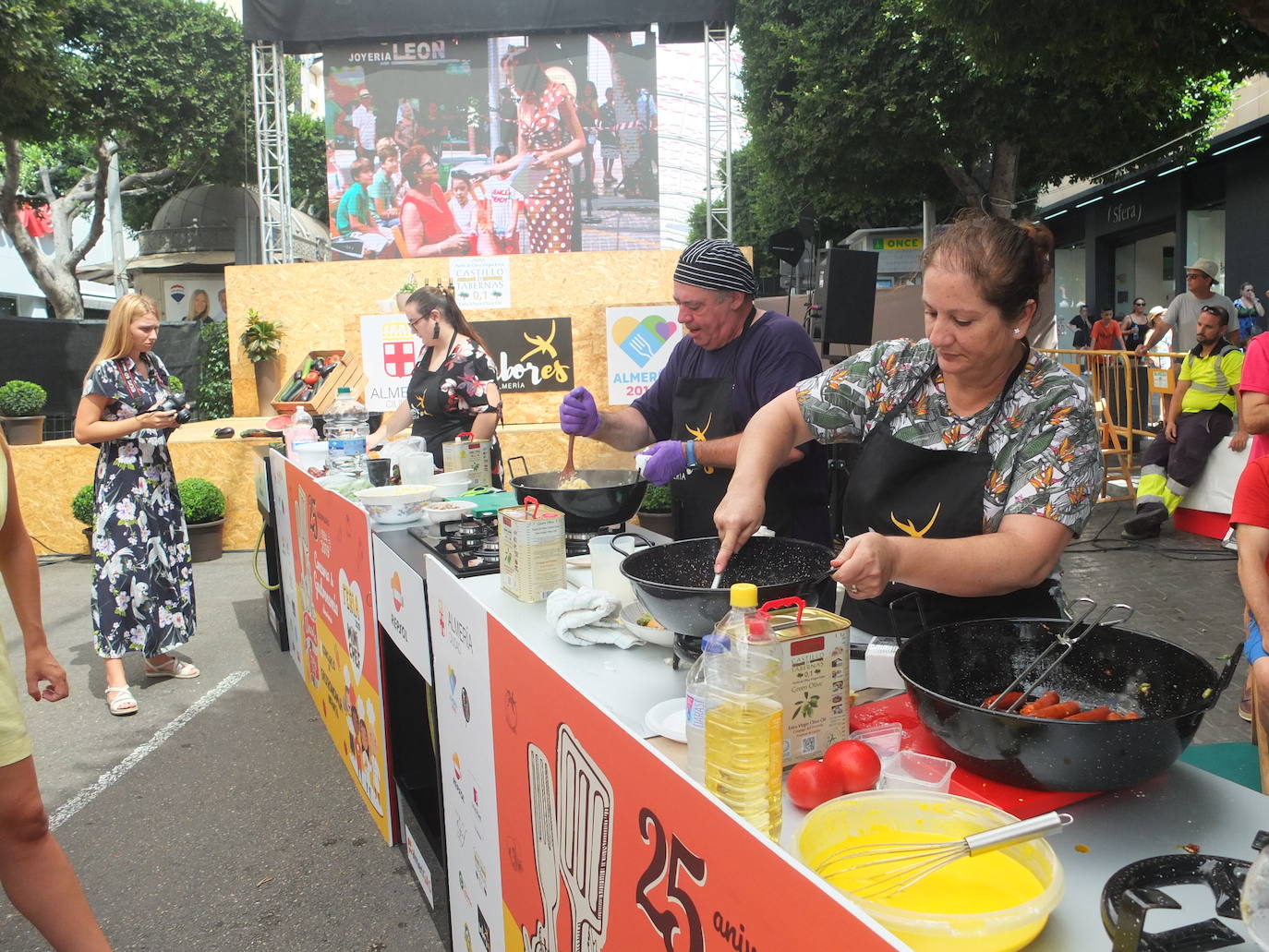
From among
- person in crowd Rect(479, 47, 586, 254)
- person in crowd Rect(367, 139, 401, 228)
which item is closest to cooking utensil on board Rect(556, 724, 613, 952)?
person in crowd Rect(479, 47, 586, 254)

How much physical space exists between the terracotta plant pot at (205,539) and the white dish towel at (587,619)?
6889 mm

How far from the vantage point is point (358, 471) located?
4.28m

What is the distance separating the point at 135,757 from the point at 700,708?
3.78 m

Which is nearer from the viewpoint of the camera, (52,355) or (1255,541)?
(1255,541)

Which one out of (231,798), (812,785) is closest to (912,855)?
(812,785)

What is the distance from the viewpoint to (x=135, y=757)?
4.19 metres

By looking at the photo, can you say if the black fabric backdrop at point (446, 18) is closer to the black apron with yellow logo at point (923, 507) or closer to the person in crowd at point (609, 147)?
the person in crowd at point (609, 147)

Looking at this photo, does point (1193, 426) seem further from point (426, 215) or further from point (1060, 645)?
point (426, 215)

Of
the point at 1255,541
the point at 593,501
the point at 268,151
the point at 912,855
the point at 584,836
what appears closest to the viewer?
the point at 912,855

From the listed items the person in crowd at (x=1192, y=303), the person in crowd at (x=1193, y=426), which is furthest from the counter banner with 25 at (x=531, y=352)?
the person in crowd at (x=1192, y=303)

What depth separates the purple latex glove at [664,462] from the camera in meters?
2.91

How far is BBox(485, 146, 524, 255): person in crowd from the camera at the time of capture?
16188 mm

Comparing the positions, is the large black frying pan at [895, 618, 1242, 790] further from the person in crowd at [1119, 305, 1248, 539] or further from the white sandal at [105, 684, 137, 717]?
the person in crowd at [1119, 305, 1248, 539]

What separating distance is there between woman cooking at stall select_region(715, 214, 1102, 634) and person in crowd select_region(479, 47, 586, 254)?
14.7 meters
